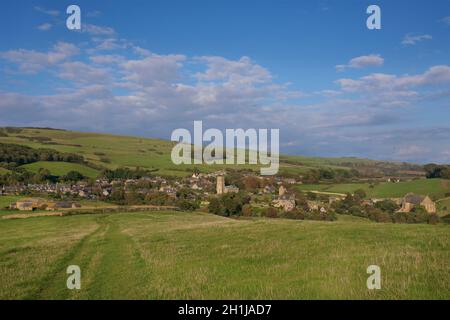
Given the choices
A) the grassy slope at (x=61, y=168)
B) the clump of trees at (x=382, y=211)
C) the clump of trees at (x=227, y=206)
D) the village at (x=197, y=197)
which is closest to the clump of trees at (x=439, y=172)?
the village at (x=197, y=197)

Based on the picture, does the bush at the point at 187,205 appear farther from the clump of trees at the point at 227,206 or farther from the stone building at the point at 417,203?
the stone building at the point at 417,203

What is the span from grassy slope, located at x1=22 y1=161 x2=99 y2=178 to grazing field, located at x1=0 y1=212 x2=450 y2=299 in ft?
364

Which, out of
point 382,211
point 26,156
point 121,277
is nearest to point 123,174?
point 26,156

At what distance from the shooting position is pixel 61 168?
134 m

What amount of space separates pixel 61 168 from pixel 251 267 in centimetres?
12987

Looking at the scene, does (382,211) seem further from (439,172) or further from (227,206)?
(439,172)

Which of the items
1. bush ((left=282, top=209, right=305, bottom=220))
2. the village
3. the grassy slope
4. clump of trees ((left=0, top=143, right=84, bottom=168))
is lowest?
bush ((left=282, top=209, right=305, bottom=220))

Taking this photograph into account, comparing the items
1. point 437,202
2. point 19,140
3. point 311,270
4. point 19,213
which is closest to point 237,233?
point 311,270

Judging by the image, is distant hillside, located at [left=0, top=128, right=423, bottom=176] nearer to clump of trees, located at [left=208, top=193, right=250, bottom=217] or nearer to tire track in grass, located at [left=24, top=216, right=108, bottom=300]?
clump of trees, located at [left=208, top=193, right=250, bottom=217]

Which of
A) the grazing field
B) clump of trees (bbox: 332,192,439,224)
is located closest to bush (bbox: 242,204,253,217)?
clump of trees (bbox: 332,192,439,224)

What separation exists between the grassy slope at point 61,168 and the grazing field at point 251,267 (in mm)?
110895

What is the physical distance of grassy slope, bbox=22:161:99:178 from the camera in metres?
129

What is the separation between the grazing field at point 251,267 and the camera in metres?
12.4
